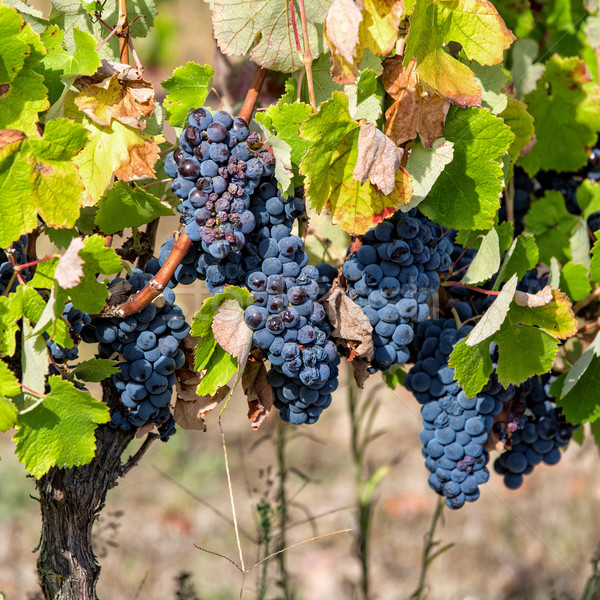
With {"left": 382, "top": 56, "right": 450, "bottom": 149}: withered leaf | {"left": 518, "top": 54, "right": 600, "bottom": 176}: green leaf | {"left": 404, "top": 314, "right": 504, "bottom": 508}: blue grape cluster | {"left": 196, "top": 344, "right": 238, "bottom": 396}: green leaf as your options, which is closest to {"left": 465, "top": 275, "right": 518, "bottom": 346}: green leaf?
{"left": 404, "top": 314, "right": 504, "bottom": 508}: blue grape cluster

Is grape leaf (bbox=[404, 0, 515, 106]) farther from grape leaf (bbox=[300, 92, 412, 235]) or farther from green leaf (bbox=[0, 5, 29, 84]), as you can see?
green leaf (bbox=[0, 5, 29, 84])

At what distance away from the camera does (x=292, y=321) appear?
0.92 meters

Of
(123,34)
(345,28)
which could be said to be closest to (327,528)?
(123,34)

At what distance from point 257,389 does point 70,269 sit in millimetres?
372

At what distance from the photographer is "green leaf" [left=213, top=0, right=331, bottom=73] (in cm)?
100

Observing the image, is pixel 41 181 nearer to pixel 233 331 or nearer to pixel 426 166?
pixel 233 331

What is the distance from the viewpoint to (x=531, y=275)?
4.19 ft

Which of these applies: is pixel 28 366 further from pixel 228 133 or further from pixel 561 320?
pixel 561 320

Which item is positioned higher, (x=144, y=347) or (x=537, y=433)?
(x=144, y=347)

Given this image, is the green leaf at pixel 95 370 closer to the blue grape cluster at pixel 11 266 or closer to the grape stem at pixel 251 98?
the blue grape cluster at pixel 11 266

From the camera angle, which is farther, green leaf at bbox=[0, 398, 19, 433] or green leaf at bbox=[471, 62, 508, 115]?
green leaf at bbox=[471, 62, 508, 115]

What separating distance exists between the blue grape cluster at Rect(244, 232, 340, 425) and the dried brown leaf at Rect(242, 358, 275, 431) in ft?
0.17

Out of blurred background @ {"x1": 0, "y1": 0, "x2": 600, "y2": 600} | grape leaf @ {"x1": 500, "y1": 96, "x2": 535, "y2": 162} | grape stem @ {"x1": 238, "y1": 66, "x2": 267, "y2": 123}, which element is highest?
grape stem @ {"x1": 238, "y1": 66, "x2": 267, "y2": 123}

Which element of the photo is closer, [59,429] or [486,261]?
[59,429]
